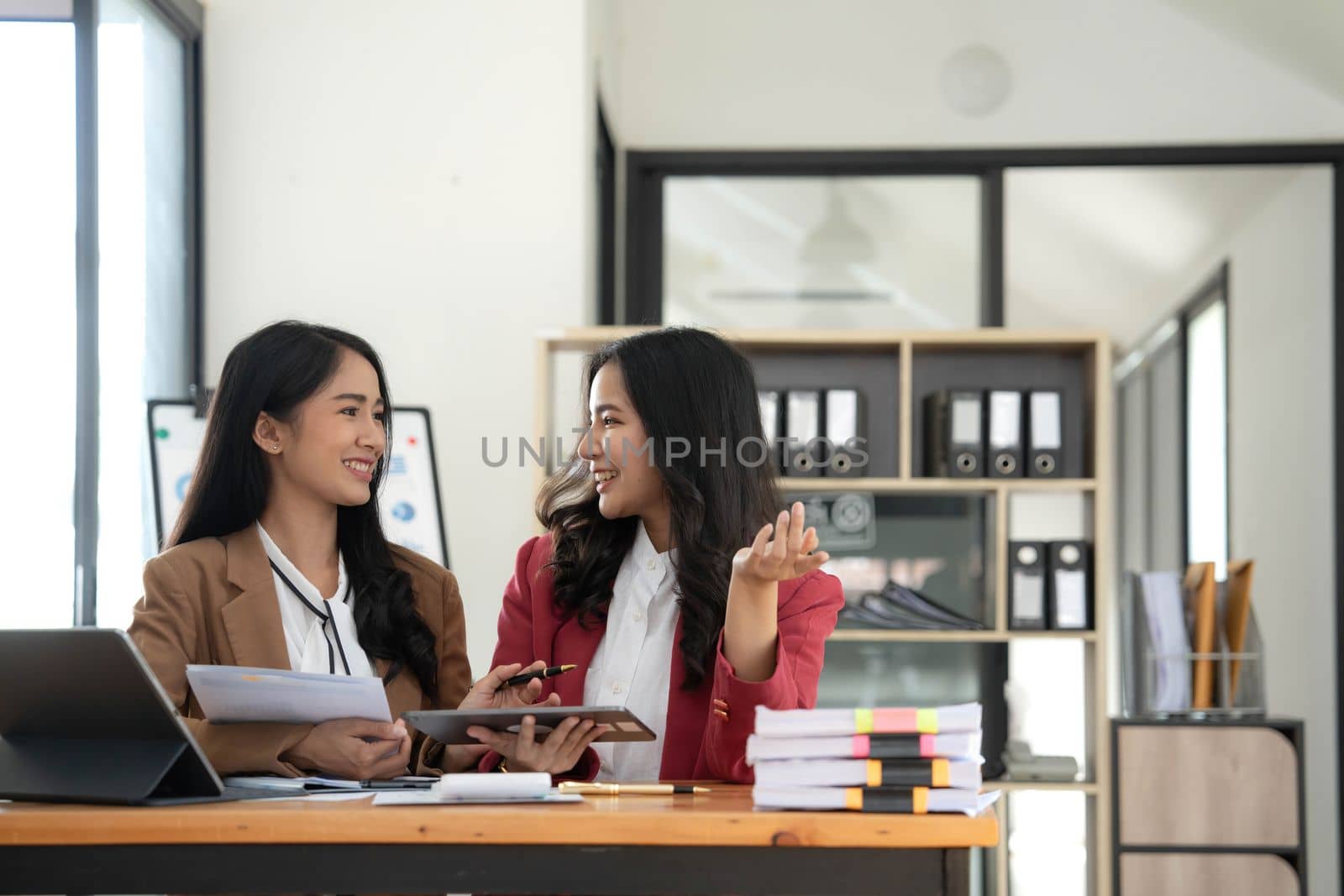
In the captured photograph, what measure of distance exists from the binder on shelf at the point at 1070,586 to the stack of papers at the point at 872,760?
2.65 meters

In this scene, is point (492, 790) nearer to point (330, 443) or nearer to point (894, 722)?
point (894, 722)

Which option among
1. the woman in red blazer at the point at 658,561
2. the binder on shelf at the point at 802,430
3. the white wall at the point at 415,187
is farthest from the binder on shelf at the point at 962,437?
the woman in red blazer at the point at 658,561

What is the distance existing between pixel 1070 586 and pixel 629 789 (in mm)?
2588

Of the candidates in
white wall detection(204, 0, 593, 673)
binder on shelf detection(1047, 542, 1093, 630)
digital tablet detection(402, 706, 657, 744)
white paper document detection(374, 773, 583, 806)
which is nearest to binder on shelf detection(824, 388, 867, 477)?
binder on shelf detection(1047, 542, 1093, 630)

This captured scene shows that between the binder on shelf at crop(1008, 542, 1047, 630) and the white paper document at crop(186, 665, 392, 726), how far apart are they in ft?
8.41

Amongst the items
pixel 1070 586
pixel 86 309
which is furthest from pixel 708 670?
pixel 1070 586

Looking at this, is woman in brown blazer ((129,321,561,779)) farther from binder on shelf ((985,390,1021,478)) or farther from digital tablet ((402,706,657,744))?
binder on shelf ((985,390,1021,478))

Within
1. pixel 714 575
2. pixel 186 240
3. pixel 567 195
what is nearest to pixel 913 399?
pixel 567 195

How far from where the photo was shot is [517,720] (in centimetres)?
161

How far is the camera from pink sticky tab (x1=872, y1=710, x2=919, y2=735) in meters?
1.38

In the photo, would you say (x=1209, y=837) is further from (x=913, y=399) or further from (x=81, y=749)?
(x=81, y=749)

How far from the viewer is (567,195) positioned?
4082mm

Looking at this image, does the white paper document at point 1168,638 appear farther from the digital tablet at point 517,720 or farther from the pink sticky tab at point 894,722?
the pink sticky tab at point 894,722

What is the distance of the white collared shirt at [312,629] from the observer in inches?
83.7
